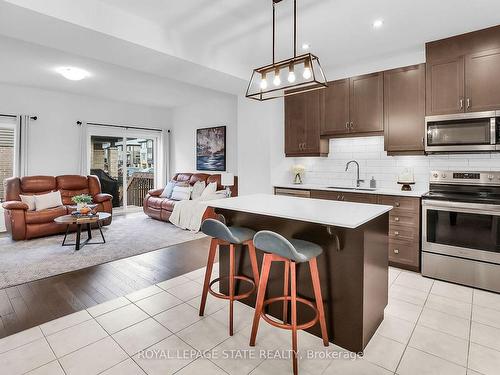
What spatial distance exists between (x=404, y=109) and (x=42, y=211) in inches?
232

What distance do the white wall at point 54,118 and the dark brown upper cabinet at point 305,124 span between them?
4809 mm

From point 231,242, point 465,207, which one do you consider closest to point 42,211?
point 231,242

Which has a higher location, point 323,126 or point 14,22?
point 14,22

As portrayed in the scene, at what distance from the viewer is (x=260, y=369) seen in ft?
6.32

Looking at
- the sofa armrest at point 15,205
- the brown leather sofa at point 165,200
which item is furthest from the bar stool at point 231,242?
the sofa armrest at point 15,205

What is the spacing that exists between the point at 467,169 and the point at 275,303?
9.46 feet

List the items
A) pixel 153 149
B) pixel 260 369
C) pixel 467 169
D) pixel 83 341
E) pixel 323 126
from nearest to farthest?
pixel 260 369
pixel 83 341
pixel 467 169
pixel 323 126
pixel 153 149

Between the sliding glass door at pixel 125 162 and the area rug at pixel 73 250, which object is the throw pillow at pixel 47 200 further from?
the sliding glass door at pixel 125 162

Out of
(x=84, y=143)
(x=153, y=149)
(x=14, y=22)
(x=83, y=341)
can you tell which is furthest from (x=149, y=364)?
(x=153, y=149)

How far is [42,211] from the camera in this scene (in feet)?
17.0

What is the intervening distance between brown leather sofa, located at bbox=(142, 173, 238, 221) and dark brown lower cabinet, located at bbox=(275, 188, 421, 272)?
3526 mm

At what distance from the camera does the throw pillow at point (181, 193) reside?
6.50 metres

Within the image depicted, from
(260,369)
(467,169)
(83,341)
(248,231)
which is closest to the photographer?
(260,369)

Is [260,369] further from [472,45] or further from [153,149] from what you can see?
[153,149]
